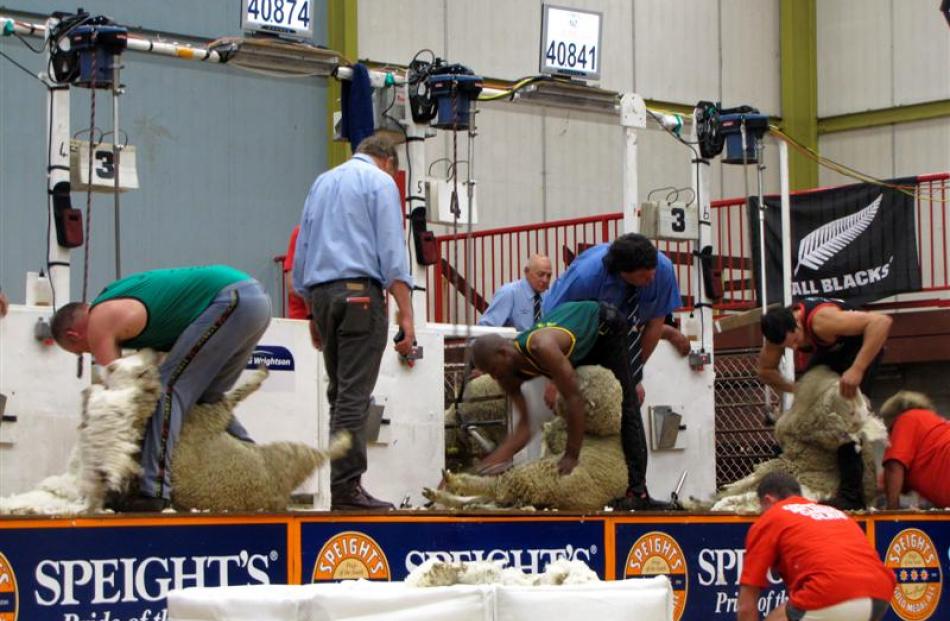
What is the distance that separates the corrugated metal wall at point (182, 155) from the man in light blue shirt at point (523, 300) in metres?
5.06

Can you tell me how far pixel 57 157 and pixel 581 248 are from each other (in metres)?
7.03

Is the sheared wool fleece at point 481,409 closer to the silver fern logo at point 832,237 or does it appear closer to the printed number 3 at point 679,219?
the printed number 3 at point 679,219

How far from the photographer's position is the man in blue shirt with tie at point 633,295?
28.5ft

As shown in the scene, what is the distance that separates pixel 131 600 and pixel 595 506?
9.16 ft

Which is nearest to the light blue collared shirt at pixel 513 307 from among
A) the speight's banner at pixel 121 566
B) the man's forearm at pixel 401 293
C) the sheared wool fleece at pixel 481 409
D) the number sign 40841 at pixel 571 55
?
the number sign 40841 at pixel 571 55

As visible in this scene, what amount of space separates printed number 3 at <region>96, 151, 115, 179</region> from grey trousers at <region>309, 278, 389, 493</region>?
1.61 meters

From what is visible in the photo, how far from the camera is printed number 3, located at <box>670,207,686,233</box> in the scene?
1076cm

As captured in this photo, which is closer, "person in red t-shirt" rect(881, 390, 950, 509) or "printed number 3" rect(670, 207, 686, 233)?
"person in red t-shirt" rect(881, 390, 950, 509)

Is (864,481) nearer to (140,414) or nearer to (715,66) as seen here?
(140,414)

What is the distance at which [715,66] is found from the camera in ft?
68.2

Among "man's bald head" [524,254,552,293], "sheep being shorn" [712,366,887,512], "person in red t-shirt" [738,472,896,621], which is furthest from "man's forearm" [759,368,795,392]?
"person in red t-shirt" [738,472,896,621]

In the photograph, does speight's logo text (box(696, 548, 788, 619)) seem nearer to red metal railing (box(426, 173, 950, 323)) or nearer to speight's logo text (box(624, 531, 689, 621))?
speight's logo text (box(624, 531, 689, 621))

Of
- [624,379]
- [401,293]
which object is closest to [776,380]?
[624,379]

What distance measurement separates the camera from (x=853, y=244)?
612 inches
